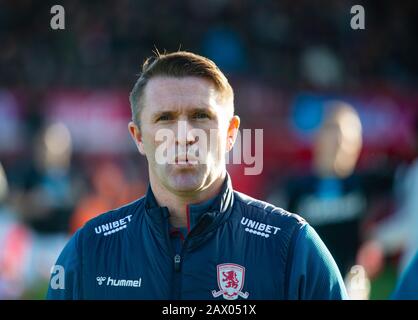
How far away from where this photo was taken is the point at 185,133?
3547 millimetres

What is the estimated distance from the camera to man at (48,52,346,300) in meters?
3.47

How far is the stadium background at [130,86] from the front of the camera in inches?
407

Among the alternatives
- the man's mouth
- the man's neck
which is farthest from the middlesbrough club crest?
the man's mouth

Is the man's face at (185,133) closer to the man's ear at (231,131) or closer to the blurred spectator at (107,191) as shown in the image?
the man's ear at (231,131)

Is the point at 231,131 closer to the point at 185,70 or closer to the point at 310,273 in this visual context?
the point at 185,70

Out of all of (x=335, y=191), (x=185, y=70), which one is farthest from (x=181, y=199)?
(x=335, y=191)

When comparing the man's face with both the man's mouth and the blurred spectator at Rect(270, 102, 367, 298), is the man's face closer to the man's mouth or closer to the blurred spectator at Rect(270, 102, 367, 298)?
the man's mouth

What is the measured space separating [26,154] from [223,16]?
5234mm

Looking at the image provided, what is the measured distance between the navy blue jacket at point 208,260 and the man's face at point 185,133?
0.12 m

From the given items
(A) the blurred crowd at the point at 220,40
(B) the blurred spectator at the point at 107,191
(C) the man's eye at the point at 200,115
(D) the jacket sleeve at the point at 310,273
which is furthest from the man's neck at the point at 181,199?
(A) the blurred crowd at the point at 220,40

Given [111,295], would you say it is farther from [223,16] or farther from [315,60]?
[223,16]

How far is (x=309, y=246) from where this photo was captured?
3457 mm

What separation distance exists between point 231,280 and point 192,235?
0.24m
